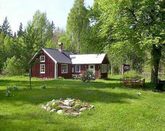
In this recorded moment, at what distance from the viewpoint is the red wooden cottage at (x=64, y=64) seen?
196ft

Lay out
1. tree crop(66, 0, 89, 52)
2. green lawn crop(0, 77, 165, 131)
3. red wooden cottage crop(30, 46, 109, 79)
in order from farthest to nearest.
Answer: tree crop(66, 0, 89, 52)
red wooden cottage crop(30, 46, 109, 79)
green lawn crop(0, 77, 165, 131)

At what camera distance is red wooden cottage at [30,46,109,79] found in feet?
196

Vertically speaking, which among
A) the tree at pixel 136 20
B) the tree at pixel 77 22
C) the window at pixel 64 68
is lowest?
the window at pixel 64 68

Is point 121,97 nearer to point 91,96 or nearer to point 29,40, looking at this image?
point 91,96

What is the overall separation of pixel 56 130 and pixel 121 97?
38.3 feet

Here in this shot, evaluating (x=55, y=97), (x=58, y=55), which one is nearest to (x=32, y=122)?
(x=55, y=97)

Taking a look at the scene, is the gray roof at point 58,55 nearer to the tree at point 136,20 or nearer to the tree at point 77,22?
the tree at point 77,22

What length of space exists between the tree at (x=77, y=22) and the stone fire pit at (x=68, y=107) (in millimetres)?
60598

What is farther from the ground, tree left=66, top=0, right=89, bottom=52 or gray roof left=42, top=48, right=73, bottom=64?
tree left=66, top=0, right=89, bottom=52

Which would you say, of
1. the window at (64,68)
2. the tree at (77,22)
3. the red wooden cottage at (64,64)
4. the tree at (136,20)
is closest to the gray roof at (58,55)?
the red wooden cottage at (64,64)

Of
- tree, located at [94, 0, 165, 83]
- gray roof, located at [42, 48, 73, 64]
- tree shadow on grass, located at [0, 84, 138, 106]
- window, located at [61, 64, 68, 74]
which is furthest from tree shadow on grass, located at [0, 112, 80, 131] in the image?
window, located at [61, 64, 68, 74]

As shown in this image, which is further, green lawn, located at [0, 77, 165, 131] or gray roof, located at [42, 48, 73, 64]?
gray roof, located at [42, 48, 73, 64]

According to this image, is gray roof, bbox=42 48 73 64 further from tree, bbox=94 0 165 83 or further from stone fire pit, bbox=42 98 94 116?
stone fire pit, bbox=42 98 94 116

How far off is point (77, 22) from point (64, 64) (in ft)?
75.7
